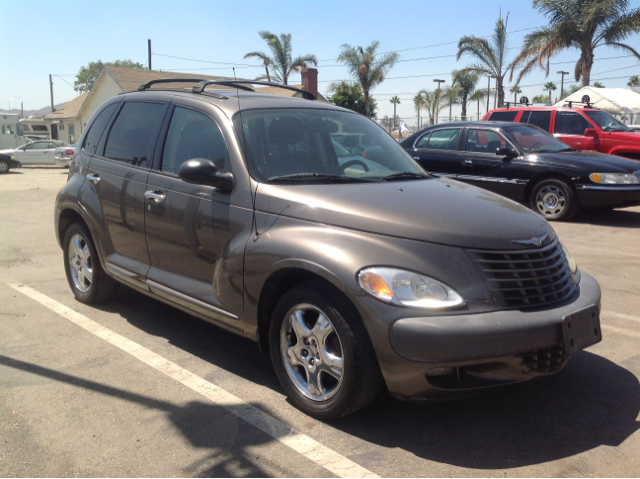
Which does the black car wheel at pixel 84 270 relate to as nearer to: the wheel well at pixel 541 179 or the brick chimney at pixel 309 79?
the wheel well at pixel 541 179

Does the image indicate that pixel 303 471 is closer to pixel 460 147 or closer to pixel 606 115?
pixel 460 147

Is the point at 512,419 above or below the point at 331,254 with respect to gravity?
below

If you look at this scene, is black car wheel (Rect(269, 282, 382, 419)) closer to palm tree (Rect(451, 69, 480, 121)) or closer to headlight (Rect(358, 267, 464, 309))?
headlight (Rect(358, 267, 464, 309))

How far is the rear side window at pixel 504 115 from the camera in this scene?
13788 millimetres

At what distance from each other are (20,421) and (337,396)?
1.80 m

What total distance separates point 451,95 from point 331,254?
48582 mm

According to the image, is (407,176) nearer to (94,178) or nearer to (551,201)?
(94,178)

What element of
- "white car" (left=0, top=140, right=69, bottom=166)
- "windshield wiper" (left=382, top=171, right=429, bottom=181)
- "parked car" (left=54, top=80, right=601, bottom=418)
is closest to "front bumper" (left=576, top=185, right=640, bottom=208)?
"parked car" (left=54, top=80, right=601, bottom=418)

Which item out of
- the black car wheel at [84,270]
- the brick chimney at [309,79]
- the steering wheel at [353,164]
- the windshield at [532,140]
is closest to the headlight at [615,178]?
the windshield at [532,140]

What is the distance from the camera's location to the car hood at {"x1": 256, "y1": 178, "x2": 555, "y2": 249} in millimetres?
3232

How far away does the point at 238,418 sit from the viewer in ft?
11.3

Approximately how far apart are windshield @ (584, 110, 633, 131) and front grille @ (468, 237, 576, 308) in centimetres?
1106

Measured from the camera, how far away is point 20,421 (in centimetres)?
342

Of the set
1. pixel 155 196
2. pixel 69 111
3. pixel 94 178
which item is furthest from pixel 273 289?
pixel 69 111
